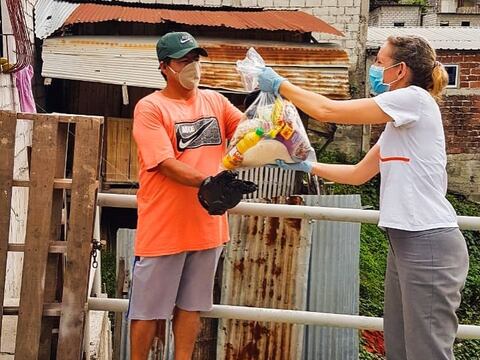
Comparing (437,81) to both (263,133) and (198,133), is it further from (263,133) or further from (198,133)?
(198,133)

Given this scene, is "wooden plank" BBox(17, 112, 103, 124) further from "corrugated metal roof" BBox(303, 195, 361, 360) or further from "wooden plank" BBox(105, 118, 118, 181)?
"wooden plank" BBox(105, 118, 118, 181)

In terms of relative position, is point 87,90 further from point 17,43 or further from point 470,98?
point 470,98

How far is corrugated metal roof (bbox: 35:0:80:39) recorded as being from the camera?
32.3 ft

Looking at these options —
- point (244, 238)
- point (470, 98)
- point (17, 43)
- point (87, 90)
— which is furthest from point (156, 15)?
point (470, 98)

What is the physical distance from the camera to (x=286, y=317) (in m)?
2.87

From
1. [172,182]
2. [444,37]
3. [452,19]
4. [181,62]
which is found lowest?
[172,182]

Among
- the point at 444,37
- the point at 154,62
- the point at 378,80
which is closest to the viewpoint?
the point at 378,80

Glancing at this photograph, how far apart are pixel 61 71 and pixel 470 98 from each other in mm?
9338

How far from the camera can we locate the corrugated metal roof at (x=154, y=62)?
9.61m

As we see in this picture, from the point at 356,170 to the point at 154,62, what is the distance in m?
7.45

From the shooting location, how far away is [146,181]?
101 inches

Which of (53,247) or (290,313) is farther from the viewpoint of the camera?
(290,313)

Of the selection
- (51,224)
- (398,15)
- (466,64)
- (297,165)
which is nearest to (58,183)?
(51,224)

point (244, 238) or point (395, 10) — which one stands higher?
point (395, 10)
